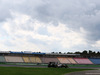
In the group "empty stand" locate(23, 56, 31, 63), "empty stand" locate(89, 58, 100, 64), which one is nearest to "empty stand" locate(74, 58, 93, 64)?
"empty stand" locate(89, 58, 100, 64)

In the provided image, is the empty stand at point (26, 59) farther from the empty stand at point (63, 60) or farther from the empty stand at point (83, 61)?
the empty stand at point (83, 61)

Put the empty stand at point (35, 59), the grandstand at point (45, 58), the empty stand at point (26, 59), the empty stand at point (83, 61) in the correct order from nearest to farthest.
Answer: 1. the empty stand at point (26, 59)
2. the empty stand at point (35, 59)
3. the grandstand at point (45, 58)
4. the empty stand at point (83, 61)

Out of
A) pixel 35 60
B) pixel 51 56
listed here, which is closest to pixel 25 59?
pixel 35 60

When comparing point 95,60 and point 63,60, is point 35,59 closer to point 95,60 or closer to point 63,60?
point 63,60

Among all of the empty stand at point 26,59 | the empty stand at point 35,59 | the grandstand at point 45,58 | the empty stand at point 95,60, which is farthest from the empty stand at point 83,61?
the empty stand at point 26,59

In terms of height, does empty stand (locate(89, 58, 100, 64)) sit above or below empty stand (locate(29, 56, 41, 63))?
below

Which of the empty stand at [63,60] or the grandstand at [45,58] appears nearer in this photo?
the grandstand at [45,58]

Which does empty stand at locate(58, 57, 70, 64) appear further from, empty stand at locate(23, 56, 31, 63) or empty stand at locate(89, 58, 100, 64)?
empty stand at locate(23, 56, 31, 63)

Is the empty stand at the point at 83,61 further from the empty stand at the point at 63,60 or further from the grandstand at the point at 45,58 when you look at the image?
the empty stand at the point at 63,60

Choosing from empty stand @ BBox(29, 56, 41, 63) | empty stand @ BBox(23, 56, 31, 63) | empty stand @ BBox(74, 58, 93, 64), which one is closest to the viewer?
empty stand @ BBox(23, 56, 31, 63)

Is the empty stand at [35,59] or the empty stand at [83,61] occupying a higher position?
the empty stand at [35,59]

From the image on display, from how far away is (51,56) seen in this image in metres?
99.4

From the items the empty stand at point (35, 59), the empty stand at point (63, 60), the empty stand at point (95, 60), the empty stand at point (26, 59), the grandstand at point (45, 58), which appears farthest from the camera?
the empty stand at point (95, 60)

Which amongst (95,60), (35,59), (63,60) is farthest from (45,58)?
(95,60)
